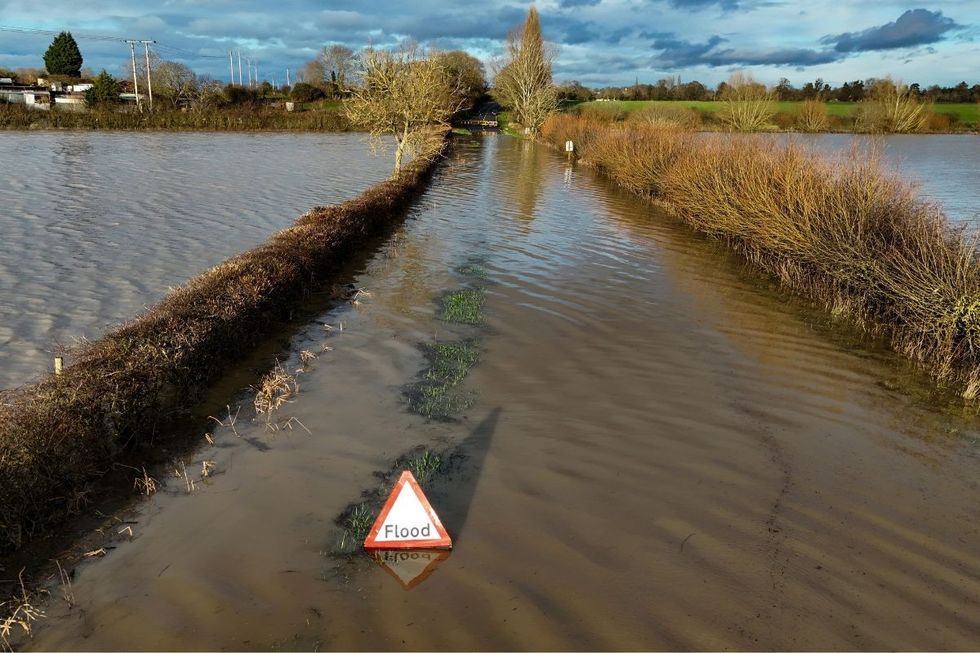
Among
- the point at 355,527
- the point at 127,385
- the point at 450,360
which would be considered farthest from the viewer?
the point at 450,360

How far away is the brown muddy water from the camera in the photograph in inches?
167

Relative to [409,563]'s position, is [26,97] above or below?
above

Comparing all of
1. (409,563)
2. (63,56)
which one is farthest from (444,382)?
(63,56)

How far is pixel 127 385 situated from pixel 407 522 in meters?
3.32

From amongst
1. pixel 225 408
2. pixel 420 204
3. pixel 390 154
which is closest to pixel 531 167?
pixel 390 154

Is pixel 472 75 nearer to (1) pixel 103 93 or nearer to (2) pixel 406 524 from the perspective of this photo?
(1) pixel 103 93

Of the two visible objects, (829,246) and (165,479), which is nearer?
(165,479)

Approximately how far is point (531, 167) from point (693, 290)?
24.7m

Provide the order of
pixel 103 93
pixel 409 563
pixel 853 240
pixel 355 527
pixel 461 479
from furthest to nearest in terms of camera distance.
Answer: pixel 103 93
pixel 853 240
pixel 461 479
pixel 355 527
pixel 409 563

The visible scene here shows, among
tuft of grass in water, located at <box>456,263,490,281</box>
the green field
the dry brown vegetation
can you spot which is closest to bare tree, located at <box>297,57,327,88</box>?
the green field

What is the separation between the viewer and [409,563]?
4754 millimetres

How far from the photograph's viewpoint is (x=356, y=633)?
4090 mm

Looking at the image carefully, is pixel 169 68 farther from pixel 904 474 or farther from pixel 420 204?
pixel 904 474

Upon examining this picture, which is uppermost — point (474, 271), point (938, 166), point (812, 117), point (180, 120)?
point (812, 117)
